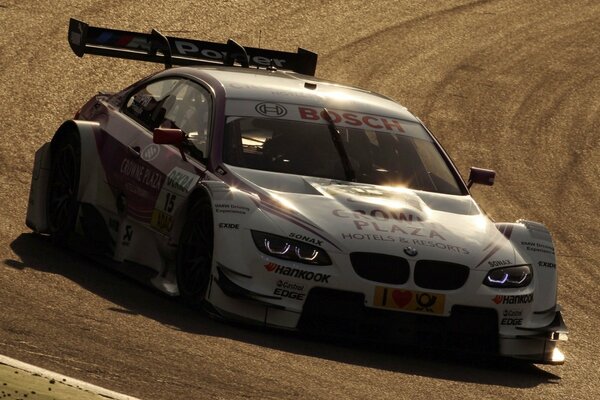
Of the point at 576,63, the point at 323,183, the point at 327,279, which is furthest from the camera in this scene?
the point at 576,63

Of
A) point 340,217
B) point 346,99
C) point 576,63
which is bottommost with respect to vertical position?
point 340,217

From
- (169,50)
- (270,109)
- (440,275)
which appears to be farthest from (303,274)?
(169,50)

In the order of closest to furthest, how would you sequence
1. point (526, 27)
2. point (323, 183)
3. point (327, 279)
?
point (327, 279)
point (323, 183)
point (526, 27)

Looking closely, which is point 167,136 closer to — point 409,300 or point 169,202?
point 169,202

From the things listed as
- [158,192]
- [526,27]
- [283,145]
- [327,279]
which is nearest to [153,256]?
[158,192]

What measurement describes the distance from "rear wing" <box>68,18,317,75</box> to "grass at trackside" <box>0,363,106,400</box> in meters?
5.66

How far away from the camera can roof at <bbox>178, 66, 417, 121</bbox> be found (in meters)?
10.4

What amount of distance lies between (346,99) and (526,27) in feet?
40.7

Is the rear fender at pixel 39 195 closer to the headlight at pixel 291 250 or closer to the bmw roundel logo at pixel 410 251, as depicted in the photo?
the headlight at pixel 291 250

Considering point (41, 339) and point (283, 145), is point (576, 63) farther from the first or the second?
point (41, 339)

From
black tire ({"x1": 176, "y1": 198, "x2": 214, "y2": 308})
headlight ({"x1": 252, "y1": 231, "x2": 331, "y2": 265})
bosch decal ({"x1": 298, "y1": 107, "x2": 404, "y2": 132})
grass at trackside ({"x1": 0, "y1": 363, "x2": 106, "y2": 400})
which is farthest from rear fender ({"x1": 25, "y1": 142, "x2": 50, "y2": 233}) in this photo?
grass at trackside ({"x1": 0, "y1": 363, "x2": 106, "y2": 400})

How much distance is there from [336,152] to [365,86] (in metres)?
8.49

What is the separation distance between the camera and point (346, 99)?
10.7m

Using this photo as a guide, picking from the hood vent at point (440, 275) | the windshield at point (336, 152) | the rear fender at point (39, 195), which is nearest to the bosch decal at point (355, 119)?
the windshield at point (336, 152)
